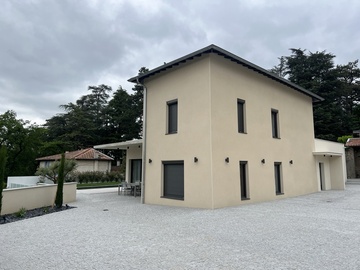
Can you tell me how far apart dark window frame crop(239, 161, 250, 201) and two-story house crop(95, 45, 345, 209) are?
45 mm

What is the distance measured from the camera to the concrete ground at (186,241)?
430 cm

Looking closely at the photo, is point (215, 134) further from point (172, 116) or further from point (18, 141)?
point (18, 141)

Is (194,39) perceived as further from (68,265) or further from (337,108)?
(337,108)

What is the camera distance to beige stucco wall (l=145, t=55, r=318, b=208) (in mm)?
10117

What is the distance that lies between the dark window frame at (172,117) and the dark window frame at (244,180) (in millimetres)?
3504

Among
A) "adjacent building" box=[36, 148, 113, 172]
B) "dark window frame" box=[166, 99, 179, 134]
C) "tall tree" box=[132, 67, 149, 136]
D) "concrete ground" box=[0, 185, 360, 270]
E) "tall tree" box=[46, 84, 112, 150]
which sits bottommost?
"concrete ground" box=[0, 185, 360, 270]

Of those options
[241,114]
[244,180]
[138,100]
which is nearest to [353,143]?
[241,114]

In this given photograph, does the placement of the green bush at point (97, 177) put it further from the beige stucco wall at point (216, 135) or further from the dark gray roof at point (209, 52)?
the dark gray roof at point (209, 52)

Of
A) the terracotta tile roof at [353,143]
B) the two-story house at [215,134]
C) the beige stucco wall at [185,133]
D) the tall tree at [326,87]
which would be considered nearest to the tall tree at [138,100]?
the tall tree at [326,87]

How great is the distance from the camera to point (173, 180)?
11273mm

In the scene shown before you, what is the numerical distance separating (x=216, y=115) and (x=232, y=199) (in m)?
3.63

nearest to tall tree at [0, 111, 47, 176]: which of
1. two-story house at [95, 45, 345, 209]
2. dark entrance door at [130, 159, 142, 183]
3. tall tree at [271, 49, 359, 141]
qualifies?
dark entrance door at [130, 159, 142, 183]

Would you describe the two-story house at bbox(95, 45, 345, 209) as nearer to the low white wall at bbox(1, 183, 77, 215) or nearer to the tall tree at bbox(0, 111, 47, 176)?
the low white wall at bbox(1, 183, 77, 215)

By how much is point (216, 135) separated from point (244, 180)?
2.88 metres
